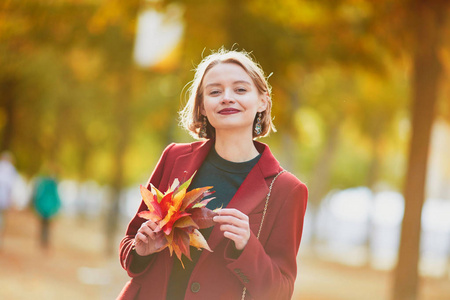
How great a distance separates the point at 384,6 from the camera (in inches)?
374

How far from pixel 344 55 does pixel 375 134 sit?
934 cm

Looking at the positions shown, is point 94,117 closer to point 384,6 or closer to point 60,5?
point 60,5

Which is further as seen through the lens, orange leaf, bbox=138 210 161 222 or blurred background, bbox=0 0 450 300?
blurred background, bbox=0 0 450 300

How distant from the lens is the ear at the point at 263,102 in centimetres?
245

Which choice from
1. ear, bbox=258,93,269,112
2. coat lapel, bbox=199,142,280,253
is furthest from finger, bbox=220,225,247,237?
ear, bbox=258,93,269,112

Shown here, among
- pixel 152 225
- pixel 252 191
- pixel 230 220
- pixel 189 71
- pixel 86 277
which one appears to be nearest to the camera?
pixel 230 220

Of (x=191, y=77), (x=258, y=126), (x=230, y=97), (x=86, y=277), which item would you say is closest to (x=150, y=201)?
(x=230, y=97)

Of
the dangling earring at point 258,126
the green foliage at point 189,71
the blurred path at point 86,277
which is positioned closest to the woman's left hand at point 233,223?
the dangling earring at point 258,126

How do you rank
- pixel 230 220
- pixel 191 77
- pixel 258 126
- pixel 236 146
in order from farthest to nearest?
pixel 191 77, pixel 258 126, pixel 236 146, pixel 230 220

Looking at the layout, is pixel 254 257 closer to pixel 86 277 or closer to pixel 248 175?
pixel 248 175

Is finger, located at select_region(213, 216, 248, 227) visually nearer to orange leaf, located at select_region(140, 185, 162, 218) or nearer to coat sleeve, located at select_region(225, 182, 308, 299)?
coat sleeve, located at select_region(225, 182, 308, 299)

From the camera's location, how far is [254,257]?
2.07 meters

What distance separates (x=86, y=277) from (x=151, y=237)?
36.2 feet

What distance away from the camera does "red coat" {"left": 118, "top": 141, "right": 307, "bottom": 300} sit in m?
2.10
